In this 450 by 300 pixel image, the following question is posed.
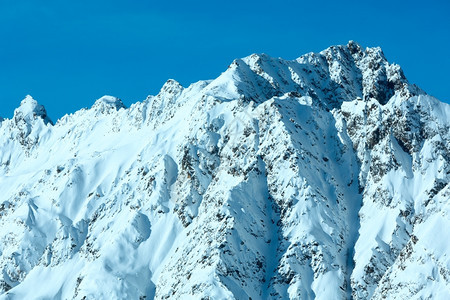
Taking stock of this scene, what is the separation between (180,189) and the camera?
162 metres

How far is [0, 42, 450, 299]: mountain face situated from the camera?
134 meters

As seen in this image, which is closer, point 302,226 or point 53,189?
point 302,226

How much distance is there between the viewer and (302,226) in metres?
142

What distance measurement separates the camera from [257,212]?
481ft

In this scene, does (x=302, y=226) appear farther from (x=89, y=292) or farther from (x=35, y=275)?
(x=35, y=275)

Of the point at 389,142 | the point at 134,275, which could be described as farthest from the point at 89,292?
the point at 389,142

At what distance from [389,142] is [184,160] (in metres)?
38.6

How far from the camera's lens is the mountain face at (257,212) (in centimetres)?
13350

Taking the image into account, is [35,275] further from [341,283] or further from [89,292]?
[341,283]

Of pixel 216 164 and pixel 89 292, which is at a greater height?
pixel 216 164

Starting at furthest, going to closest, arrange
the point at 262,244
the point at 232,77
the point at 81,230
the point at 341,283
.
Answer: the point at 232,77, the point at 81,230, the point at 262,244, the point at 341,283

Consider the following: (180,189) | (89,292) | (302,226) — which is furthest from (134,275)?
(302,226)

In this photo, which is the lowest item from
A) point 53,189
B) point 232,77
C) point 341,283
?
point 341,283

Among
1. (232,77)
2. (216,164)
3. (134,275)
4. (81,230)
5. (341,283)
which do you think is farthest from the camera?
(232,77)
